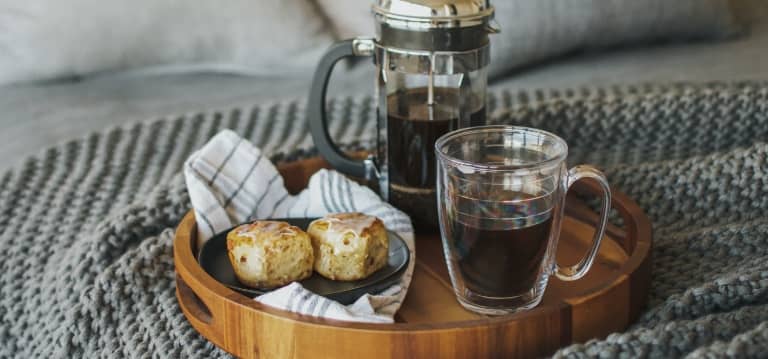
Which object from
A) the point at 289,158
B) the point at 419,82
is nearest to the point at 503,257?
the point at 419,82

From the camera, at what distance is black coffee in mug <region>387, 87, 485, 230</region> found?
31.9 inches

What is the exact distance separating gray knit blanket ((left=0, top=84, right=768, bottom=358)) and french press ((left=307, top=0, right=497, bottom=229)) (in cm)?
17

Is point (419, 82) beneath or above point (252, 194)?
above

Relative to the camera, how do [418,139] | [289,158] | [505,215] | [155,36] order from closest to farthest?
[505,215]
[418,139]
[289,158]
[155,36]

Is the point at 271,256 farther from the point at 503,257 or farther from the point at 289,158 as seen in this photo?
the point at 289,158

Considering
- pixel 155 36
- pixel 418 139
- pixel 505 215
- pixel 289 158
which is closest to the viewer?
pixel 505 215

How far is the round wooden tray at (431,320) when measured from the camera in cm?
62

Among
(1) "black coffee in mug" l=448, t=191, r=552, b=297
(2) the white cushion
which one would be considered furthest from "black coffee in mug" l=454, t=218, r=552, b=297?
(2) the white cushion

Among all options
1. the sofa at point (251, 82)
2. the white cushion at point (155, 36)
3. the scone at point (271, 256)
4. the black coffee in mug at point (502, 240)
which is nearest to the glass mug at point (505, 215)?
the black coffee in mug at point (502, 240)

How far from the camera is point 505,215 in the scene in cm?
68

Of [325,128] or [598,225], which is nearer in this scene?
[598,225]

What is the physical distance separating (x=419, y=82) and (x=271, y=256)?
0.23 m

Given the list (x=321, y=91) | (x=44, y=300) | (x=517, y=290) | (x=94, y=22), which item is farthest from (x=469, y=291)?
(x=94, y=22)

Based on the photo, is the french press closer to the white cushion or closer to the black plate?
the black plate
